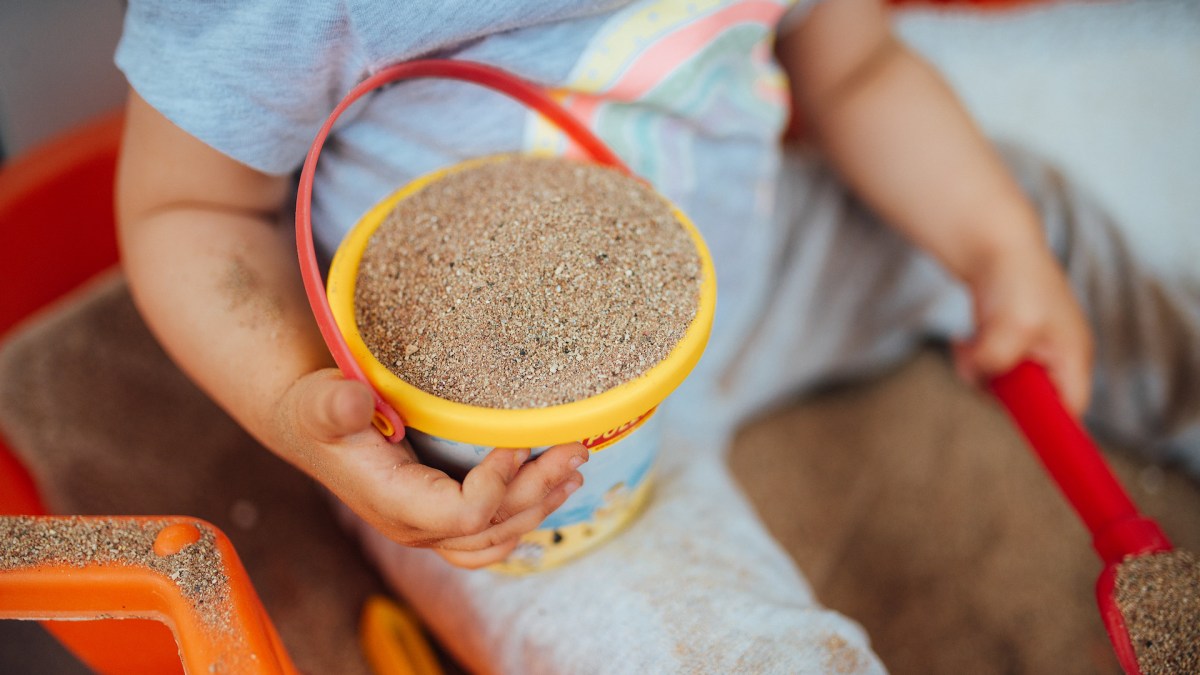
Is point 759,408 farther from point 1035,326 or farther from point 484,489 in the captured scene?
point 484,489

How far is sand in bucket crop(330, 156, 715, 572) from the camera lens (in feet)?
1.09

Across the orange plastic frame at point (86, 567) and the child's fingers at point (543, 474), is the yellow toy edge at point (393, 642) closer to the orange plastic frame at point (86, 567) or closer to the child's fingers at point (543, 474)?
the orange plastic frame at point (86, 567)

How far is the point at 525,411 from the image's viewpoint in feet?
1.07

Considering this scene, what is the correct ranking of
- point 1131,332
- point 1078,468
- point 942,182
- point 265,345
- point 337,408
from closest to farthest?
point 337,408 → point 265,345 → point 1078,468 → point 942,182 → point 1131,332

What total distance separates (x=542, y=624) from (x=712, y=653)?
91 millimetres

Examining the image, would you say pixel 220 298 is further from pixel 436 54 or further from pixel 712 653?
pixel 712 653

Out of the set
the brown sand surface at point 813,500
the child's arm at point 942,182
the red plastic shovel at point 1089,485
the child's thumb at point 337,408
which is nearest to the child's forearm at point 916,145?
the child's arm at point 942,182

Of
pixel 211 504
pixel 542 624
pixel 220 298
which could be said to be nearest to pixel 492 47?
pixel 220 298

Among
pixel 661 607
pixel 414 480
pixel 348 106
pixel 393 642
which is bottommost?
pixel 393 642

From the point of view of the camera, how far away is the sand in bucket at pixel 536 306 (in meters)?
0.33

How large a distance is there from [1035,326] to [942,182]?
0.40 ft

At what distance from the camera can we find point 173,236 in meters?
0.42

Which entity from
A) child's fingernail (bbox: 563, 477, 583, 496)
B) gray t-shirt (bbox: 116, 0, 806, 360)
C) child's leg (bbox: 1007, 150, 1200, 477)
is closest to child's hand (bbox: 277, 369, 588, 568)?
child's fingernail (bbox: 563, 477, 583, 496)

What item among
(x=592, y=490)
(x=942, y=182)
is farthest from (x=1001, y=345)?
(x=592, y=490)
